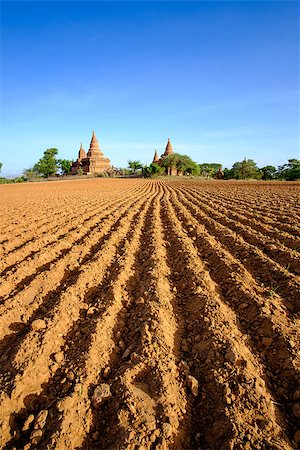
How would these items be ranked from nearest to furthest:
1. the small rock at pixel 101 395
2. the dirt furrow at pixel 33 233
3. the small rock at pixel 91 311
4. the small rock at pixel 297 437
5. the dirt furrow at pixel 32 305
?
the small rock at pixel 297 437, the small rock at pixel 101 395, the dirt furrow at pixel 32 305, the small rock at pixel 91 311, the dirt furrow at pixel 33 233

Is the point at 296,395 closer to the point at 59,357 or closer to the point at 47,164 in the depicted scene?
the point at 59,357

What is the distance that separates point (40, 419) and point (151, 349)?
3.24 ft

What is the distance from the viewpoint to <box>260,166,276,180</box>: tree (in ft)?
194

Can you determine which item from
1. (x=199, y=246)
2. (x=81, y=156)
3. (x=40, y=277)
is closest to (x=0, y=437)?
(x=40, y=277)

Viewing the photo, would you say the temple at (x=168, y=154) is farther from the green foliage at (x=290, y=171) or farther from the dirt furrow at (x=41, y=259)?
the dirt furrow at (x=41, y=259)

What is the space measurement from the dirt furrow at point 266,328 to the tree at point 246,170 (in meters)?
58.2

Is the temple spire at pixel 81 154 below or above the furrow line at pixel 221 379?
above

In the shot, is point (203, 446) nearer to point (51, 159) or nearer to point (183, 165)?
point (183, 165)

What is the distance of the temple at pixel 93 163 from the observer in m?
61.1

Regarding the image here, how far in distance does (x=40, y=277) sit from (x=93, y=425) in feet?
7.83

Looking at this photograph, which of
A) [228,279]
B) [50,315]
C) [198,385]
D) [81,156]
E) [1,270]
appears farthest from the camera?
[81,156]

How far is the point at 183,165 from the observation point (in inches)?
2387

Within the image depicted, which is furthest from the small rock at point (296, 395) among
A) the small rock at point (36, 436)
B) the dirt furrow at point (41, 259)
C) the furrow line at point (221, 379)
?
the dirt furrow at point (41, 259)

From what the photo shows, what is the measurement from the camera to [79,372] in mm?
2119
